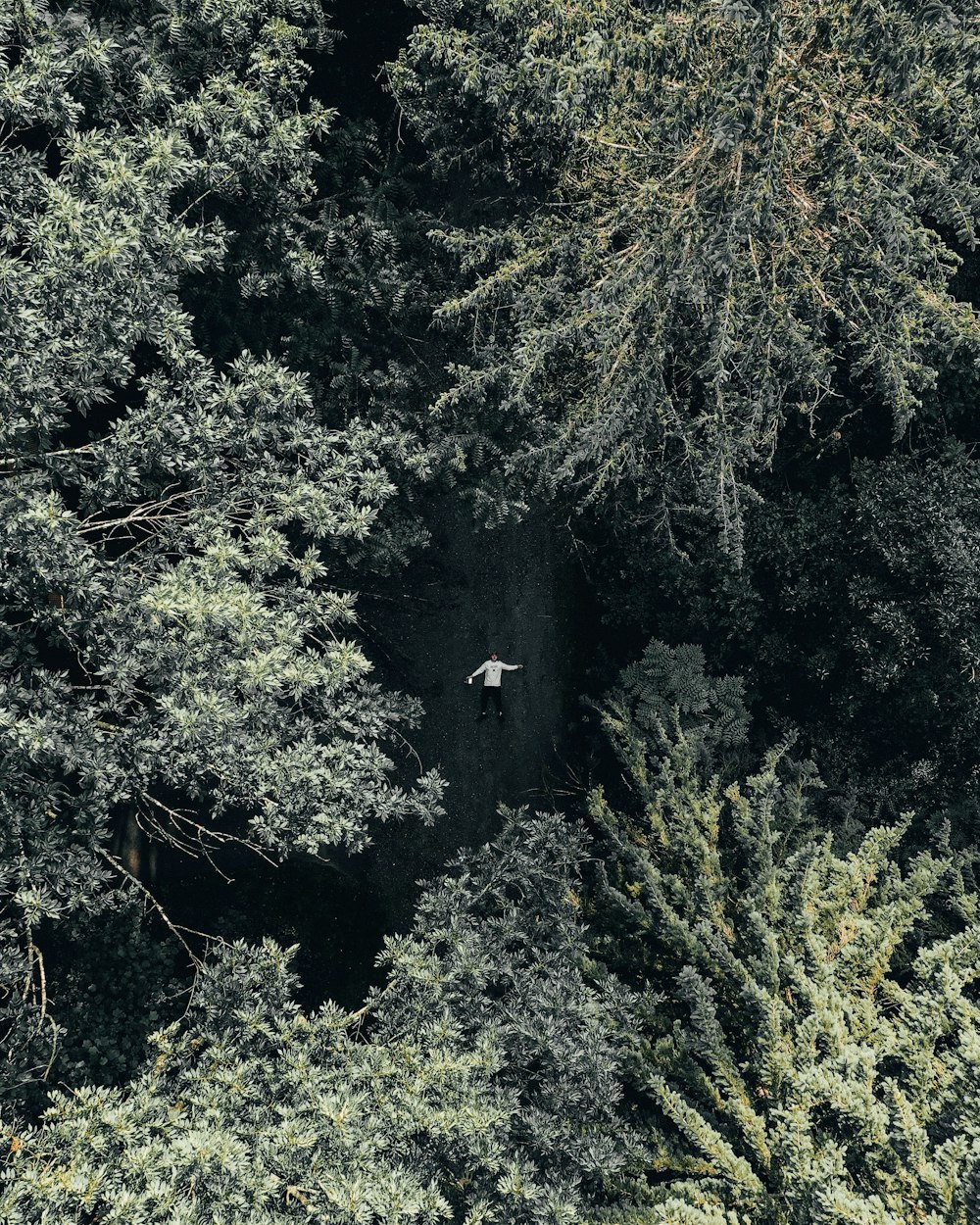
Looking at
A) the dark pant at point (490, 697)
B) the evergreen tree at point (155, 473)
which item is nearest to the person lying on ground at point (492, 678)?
the dark pant at point (490, 697)

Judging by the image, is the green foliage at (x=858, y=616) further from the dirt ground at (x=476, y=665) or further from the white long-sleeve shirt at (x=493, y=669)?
the white long-sleeve shirt at (x=493, y=669)

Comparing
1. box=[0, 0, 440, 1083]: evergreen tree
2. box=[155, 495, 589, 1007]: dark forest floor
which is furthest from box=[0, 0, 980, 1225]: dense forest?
box=[155, 495, 589, 1007]: dark forest floor

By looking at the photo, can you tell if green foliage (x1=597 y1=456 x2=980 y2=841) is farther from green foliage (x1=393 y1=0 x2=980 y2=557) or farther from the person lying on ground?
green foliage (x1=393 y1=0 x2=980 y2=557)

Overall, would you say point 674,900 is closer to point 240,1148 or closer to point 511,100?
point 240,1148

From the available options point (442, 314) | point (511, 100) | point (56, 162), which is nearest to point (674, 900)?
point (442, 314)

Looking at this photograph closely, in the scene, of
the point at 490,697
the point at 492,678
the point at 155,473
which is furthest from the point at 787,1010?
the point at 155,473
